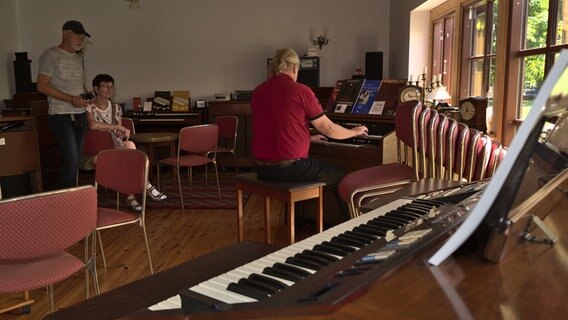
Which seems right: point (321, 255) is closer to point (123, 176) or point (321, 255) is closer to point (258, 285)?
point (258, 285)

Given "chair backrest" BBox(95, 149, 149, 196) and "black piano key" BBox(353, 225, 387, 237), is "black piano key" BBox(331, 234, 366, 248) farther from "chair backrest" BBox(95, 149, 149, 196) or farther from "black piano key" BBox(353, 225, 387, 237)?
"chair backrest" BBox(95, 149, 149, 196)

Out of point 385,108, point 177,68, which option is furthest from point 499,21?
point 177,68

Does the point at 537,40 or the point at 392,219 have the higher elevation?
the point at 537,40

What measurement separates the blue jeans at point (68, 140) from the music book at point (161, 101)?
298 cm

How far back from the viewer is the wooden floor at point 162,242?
298 cm

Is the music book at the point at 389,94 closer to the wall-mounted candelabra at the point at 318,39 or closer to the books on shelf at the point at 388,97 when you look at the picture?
the books on shelf at the point at 388,97

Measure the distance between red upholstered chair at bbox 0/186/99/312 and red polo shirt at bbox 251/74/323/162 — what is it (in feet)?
4.46

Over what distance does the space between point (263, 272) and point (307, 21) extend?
723 centimetres

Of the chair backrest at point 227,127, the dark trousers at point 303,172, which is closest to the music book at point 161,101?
the chair backrest at point 227,127

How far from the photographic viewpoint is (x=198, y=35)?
7.79 m

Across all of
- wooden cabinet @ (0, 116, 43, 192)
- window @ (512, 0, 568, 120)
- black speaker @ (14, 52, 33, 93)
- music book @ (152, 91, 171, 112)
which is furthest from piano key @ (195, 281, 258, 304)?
black speaker @ (14, 52, 33, 93)

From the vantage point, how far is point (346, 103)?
3.99 meters

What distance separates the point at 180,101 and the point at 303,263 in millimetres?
6792

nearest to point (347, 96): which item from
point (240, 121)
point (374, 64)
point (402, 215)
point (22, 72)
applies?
point (402, 215)
